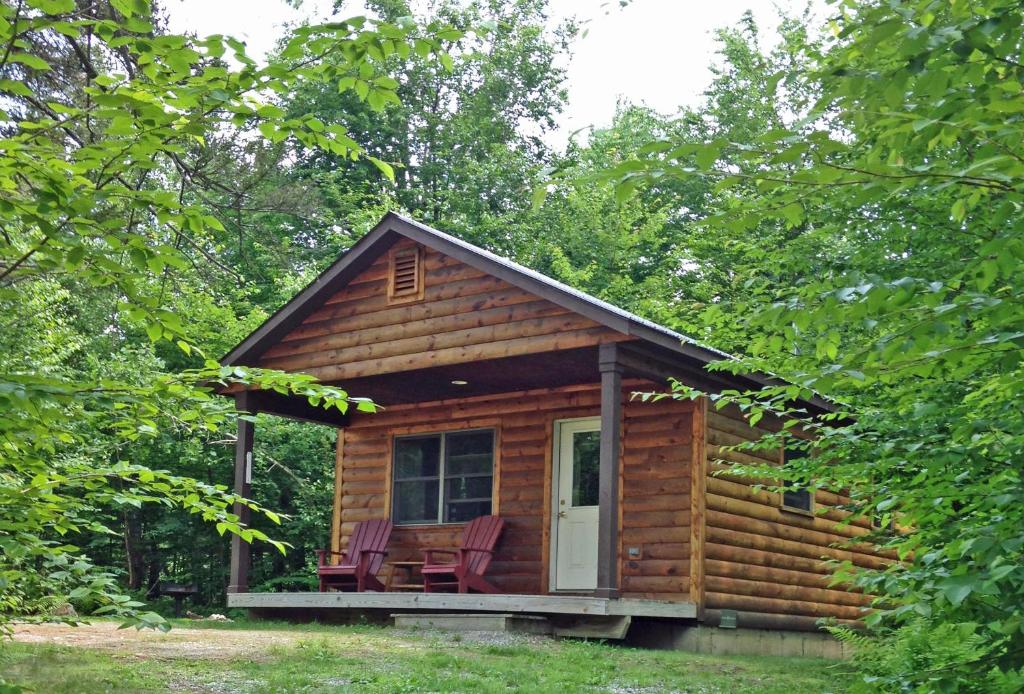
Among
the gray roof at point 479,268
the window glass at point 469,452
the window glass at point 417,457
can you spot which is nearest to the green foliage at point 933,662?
the gray roof at point 479,268

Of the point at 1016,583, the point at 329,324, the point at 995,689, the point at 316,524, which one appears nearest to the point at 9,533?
the point at 1016,583

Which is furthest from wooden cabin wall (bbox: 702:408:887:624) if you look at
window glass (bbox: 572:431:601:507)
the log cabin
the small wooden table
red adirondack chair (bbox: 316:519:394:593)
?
red adirondack chair (bbox: 316:519:394:593)

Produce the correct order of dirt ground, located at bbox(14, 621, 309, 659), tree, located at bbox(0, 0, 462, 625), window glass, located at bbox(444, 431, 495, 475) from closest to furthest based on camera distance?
tree, located at bbox(0, 0, 462, 625)
dirt ground, located at bbox(14, 621, 309, 659)
window glass, located at bbox(444, 431, 495, 475)

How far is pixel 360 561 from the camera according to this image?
47.4ft

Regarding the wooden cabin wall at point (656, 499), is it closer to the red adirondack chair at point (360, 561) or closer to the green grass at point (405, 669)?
the green grass at point (405, 669)

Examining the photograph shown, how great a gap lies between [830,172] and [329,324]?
11061 millimetres

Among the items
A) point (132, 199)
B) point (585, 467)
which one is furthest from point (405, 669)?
point (585, 467)

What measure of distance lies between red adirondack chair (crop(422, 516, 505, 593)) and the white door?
79cm

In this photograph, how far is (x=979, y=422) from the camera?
4.14 metres

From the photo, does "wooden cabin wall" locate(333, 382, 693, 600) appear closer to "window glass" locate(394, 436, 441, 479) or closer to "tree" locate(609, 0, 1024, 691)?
"window glass" locate(394, 436, 441, 479)

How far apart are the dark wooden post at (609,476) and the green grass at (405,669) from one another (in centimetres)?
71

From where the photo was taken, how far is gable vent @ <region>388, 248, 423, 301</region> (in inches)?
526

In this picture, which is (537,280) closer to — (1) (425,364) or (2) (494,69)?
(1) (425,364)

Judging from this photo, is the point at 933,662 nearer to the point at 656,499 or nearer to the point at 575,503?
the point at 656,499
